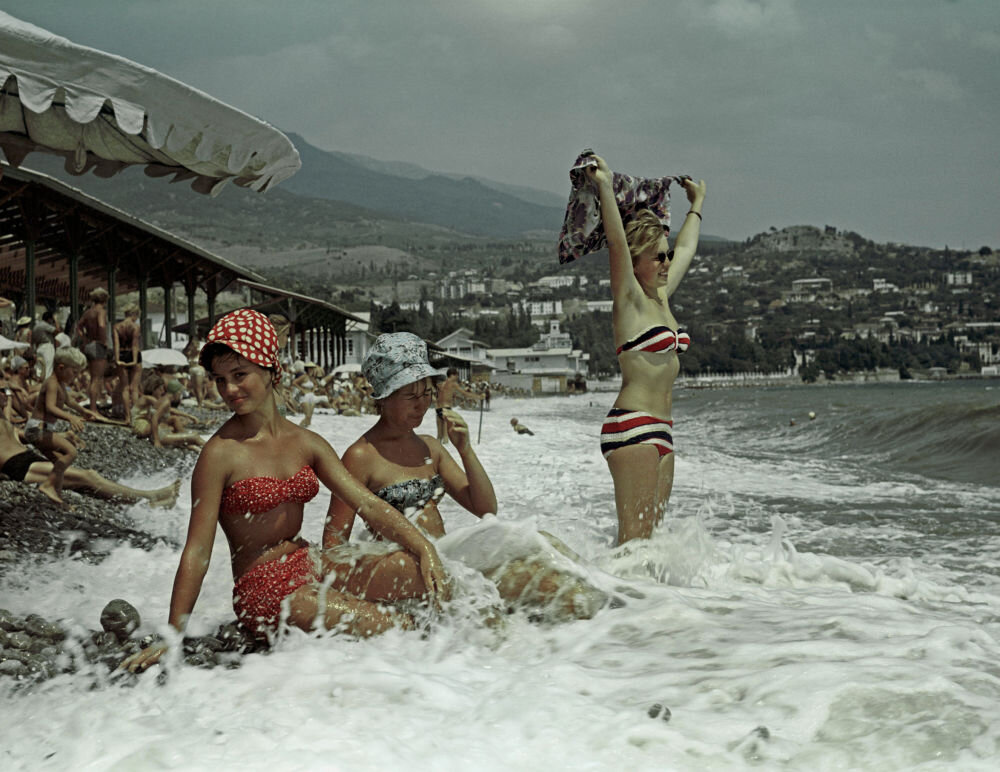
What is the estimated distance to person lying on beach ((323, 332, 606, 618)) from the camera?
3207 mm

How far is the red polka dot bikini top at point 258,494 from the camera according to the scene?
111 inches

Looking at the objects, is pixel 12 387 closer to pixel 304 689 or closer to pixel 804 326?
pixel 304 689

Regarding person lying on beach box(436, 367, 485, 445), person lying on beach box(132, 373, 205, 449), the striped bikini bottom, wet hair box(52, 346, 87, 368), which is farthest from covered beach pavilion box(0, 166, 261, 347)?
the striped bikini bottom

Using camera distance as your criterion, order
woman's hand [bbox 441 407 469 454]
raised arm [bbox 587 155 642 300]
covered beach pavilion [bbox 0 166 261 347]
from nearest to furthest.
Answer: woman's hand [bbox 441 407 469 454], raised arm [bbox 587 155 642 300], covered beach pavilion [bbox 0 166 261 347]

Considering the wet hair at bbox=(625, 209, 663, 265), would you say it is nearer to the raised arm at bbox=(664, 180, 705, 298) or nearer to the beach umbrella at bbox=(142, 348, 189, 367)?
the raised arm at bbox=(664, 180, 705, 298)

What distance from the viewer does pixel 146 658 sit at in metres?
2.62

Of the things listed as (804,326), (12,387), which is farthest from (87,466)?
(804,326)

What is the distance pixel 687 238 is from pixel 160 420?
8594 millimetres

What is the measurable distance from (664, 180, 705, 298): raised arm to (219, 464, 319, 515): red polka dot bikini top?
204 cm

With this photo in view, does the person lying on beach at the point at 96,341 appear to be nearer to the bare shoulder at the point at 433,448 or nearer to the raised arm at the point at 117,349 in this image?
the raised arm at the point at 117,349

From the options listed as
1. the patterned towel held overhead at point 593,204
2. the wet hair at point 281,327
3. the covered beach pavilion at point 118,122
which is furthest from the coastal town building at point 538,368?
the patterned towel held overhead at point 593,204

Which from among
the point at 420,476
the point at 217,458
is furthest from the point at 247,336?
the point at 420,476

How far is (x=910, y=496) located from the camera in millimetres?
8305

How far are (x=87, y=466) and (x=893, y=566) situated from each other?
7044mm
